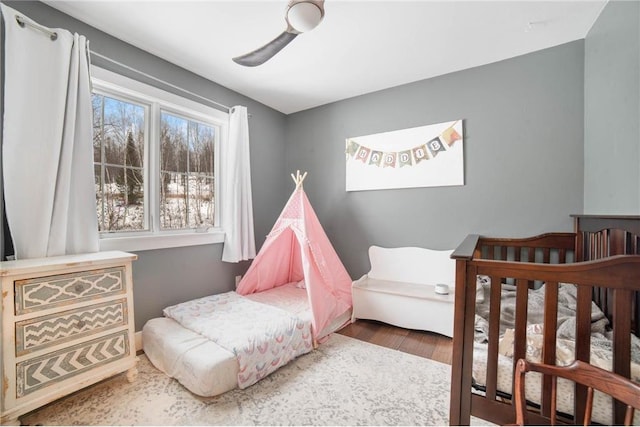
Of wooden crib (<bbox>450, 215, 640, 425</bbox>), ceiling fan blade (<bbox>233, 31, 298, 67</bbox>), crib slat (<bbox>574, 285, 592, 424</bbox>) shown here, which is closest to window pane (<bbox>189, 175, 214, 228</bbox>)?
ceiling fan blade (<bbox>233, 31, 298, 67</bbox>)

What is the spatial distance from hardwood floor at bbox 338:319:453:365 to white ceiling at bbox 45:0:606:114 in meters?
2.56

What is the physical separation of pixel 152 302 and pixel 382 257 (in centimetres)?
234

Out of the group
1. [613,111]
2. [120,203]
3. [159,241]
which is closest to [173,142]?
[120,203]

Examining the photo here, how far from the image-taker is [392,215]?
9.91 feet

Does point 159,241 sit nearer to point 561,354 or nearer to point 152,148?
point 152,148

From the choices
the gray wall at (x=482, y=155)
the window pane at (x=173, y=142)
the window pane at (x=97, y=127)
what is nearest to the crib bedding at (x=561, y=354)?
the gray wall at (x=482, y=155)

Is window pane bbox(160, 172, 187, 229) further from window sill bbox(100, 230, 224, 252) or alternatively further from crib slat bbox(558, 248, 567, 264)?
crib slat bbox(558, 248, 567, 264)

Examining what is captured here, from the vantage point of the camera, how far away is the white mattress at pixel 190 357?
1.59 m

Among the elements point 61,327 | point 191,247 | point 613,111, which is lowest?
point 61,327

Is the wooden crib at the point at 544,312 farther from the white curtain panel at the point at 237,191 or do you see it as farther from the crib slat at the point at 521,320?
the white curtain panel at the point at 237,191

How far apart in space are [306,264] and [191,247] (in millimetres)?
1210

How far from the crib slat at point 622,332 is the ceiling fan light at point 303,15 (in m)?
1.73

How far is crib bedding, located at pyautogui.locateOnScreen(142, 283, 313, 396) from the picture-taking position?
1632 mm

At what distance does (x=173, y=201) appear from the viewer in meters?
2.61
